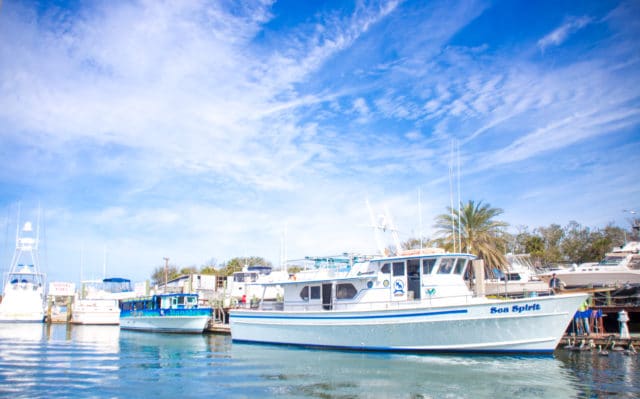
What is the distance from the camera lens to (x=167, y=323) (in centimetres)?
3603

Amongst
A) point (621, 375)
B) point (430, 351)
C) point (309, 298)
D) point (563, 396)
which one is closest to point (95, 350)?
point (309, 298)

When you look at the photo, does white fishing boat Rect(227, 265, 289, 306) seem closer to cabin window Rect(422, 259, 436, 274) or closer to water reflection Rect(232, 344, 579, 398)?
cabin window Rect(422, 259, 436, 274)

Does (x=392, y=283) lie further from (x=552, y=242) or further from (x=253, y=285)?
(x=552, y=242)

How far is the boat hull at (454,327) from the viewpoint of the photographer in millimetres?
17938

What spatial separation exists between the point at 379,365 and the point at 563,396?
6.48 m

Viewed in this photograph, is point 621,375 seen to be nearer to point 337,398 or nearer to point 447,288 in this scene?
point 447,288

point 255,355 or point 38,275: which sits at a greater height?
point 38,275

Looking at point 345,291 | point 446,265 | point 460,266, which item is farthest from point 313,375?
point 460,266

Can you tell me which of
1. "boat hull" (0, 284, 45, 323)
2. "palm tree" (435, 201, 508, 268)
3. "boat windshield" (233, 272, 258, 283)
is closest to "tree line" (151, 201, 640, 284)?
"palm tree" (435, 201, 508, 268)

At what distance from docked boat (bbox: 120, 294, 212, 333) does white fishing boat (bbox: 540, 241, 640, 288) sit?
2440 centimetres

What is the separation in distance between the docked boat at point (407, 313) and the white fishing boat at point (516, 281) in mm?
8151

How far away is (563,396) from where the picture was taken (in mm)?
12547

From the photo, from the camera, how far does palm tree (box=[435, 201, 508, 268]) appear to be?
29969 mm

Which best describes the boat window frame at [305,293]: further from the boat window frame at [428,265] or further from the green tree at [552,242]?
the green tree at [552,242]
